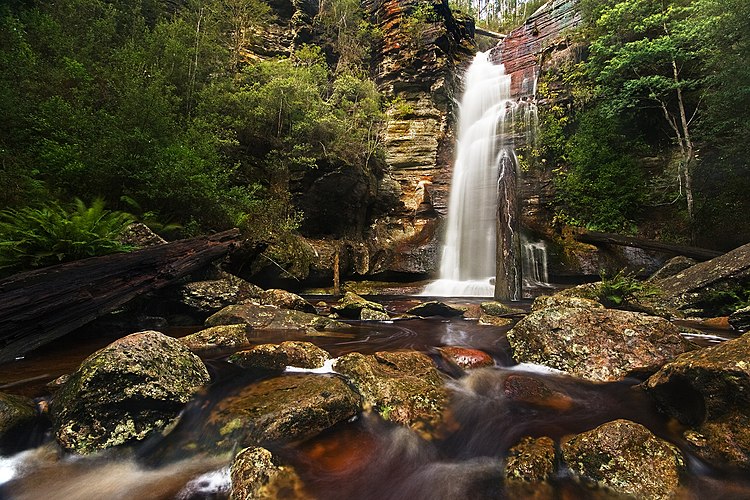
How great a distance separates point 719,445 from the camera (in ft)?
8.36

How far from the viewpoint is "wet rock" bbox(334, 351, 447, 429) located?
325 centimetres

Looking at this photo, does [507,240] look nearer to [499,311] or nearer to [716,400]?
[499,311]

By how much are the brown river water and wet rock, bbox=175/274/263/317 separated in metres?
3.05

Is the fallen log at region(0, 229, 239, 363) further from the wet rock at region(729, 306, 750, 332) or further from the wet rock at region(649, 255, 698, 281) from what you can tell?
the wet rock at region(649, 255, 698, 281)

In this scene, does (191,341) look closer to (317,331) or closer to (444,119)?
(317,331)

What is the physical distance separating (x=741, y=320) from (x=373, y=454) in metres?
8.06

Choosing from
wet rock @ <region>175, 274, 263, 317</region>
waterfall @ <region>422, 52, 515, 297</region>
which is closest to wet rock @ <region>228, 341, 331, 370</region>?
wet rock @ <region>175, 274, 263, 317</region>

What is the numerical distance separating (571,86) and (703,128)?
22.6 feet

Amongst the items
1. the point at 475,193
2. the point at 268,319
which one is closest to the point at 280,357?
the point at 268,319

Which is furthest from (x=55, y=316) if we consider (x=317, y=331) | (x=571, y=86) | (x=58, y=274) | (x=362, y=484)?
(x=571, y=86)

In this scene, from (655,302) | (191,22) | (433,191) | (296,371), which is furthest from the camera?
(433,191)

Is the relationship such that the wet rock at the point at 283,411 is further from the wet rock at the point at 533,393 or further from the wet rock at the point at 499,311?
the wet rock at the point at 499,311

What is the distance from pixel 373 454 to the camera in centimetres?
283

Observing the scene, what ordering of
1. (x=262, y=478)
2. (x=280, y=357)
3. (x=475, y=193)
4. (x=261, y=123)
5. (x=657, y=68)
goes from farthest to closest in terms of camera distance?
(x=475, y=193)
(x=261, y=123)
(x=657, y=68)
(x=280, y=357)
(x=262, y=478)
